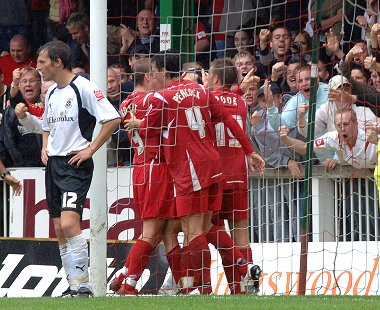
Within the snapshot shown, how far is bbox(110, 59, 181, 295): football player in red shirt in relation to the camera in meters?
12.3

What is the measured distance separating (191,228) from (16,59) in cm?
554

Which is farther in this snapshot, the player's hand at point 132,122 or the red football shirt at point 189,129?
the player's hand at point 132,122

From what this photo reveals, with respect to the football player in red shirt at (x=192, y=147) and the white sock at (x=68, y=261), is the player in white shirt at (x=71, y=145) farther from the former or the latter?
the football player in red shirt at (x=192, y=147)

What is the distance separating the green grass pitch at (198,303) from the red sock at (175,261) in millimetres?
1673

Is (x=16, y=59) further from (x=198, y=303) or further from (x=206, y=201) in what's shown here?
(x=198, y=303)

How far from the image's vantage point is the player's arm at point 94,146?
10.9 meters

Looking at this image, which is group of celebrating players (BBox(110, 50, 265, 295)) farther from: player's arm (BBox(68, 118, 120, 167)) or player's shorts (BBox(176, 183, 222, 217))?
player's arm (BBox(68, 118, 120, 167))

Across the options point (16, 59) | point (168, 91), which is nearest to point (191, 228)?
point (168, 91)

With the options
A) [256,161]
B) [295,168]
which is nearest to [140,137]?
[256,161]

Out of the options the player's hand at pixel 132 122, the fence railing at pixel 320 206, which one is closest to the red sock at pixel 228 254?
the fence railing at pixel 320 206

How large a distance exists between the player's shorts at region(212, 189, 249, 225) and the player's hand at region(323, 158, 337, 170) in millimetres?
938

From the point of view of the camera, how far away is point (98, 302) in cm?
1007

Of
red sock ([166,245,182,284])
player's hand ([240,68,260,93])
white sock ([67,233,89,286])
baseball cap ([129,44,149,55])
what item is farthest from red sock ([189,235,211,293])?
baseball cap ([129,44,149,55])

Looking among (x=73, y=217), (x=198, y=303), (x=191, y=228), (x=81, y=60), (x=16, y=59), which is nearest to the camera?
(x=198, y=303)
